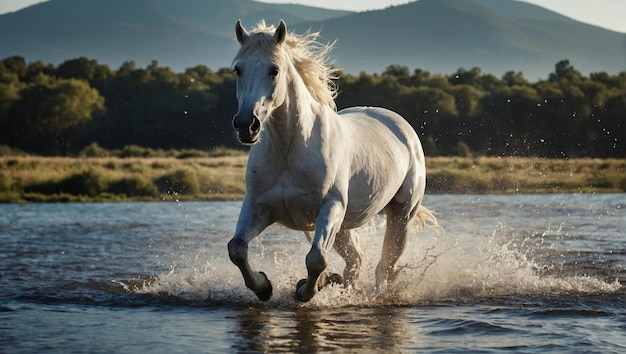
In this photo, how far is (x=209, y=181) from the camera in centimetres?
2627

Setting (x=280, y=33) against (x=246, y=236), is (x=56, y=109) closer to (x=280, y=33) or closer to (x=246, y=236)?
(x=246, y=236)

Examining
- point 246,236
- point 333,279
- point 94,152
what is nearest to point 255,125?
point 246,236

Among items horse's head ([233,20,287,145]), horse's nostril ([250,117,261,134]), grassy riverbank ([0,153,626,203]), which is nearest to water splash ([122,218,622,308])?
horse's head ([233,20,287,145])

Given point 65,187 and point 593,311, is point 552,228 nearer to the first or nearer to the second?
point 593,311

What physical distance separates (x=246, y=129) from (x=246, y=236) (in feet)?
3.78

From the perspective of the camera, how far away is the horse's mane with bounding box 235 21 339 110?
20.4 feet

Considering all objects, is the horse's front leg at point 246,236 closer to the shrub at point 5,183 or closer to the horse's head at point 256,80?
the horse's head at point 256,80

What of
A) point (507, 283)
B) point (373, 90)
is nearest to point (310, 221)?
point (507, 283)

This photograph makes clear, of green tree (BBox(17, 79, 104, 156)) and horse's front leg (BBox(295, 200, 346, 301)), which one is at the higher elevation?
green tree (BBox(17, 79, 104, 156))

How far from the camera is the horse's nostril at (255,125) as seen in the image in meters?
5.78

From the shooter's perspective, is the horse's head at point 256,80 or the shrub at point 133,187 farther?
the shrub at point 133,187

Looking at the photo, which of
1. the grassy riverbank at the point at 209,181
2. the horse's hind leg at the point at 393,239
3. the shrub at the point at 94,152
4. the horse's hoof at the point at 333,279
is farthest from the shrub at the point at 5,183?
the horse's hoof at the point at 333,279

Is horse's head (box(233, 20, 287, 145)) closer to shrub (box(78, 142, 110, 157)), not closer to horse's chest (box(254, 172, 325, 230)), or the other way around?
horse's chest (box(254, 172, 325, 230))

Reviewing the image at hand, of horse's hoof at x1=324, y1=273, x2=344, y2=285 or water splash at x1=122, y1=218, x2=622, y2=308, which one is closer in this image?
horse's hoof at x1=324, y1=273, x2=344, y2=285
